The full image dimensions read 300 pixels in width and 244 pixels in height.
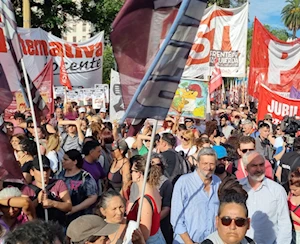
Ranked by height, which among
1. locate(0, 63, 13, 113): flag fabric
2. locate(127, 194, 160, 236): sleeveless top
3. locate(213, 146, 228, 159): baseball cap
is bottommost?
locate(213, 146, 228, 159): baseball cap

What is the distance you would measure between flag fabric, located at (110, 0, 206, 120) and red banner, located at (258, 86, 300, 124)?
21.7ft

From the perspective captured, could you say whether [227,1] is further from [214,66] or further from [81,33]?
[81,33]

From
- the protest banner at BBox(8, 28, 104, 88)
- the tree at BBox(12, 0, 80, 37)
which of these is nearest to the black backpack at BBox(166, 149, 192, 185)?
the protest banner at BBox(8, 28, 104, 88)

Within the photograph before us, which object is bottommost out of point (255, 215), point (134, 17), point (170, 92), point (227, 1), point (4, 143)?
point (227, 1)

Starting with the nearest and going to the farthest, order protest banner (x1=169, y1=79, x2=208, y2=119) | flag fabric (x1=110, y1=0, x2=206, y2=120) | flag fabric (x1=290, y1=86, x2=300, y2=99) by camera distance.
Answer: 1. flag fabric (x1=110, y1=0, x2=206, y2=120)
2. protest banner (x1=169, y1=79, x2=208, y2=119)
3. flag fabric (x1=290, y1=86, x2=300, y2=99)

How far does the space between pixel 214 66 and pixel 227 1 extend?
30704 millimetres

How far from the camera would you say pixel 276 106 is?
9.64 metres

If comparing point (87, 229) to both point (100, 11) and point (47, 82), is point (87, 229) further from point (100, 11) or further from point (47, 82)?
point (100, 11)

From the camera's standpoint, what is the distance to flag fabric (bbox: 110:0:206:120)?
302cm

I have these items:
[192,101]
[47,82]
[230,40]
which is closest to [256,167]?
[192,101]

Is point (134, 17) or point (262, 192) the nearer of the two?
point (134, 17)

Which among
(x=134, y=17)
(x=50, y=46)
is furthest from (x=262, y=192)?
(x=50, y=46)

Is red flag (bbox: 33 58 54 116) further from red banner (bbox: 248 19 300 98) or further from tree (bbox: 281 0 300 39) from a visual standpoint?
tree (bbox: 281 0 300 39)

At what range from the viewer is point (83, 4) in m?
24.7
